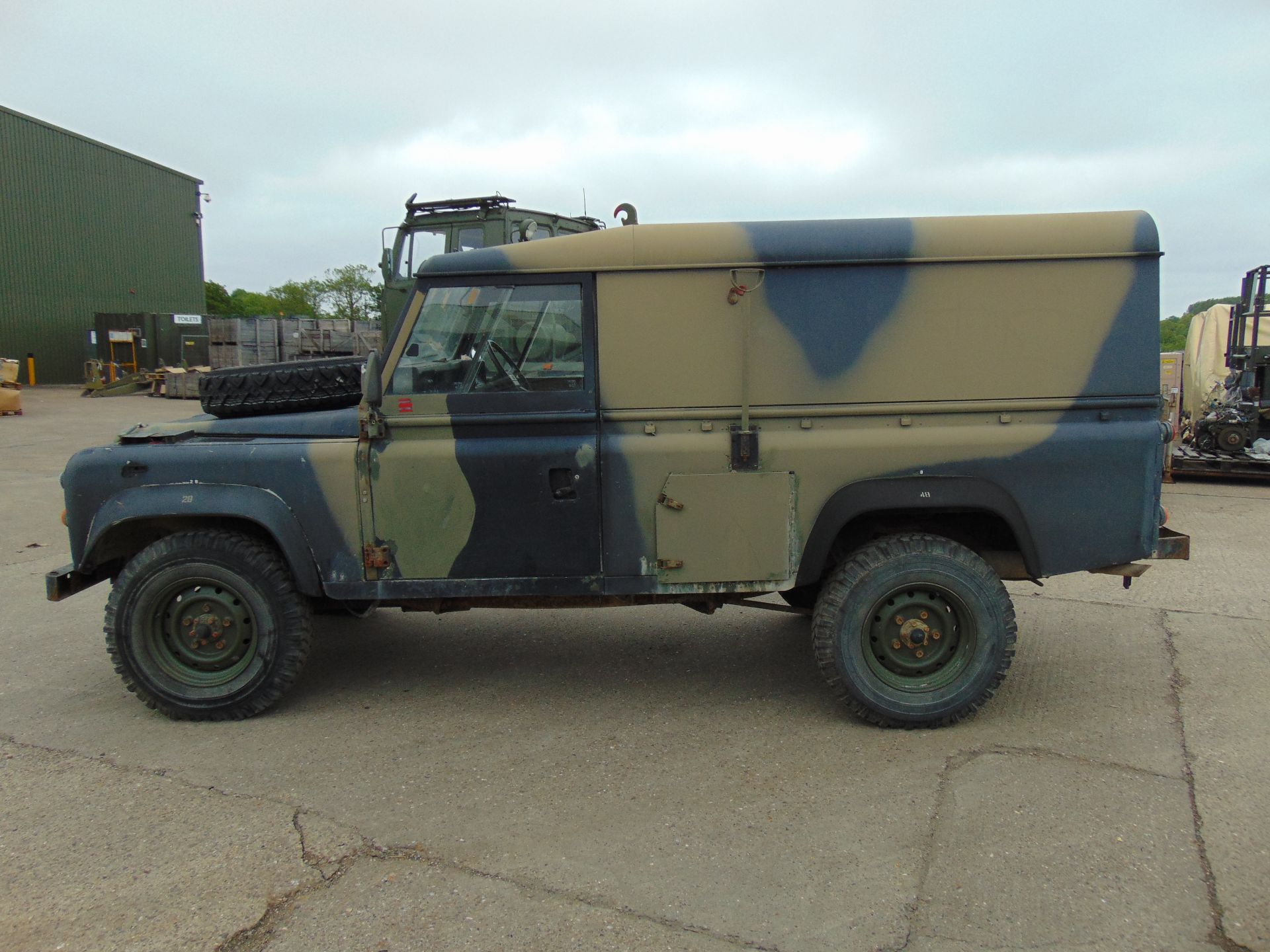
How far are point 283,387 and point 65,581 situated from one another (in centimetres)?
138

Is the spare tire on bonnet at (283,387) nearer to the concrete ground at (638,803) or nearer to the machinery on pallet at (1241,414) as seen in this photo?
the concrete ground at (638,803)

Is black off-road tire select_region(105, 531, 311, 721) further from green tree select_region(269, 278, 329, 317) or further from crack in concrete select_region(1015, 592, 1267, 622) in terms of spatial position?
green tree select_region(269, 278, 329, 317)

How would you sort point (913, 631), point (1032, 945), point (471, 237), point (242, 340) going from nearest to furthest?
point (1032, 945) < point (913, 631) < point (471, 237) < point (242, 340)

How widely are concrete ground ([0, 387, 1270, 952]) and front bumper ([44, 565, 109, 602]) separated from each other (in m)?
0.61

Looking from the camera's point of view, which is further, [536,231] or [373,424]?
[536,231]

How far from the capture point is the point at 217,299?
69500mm

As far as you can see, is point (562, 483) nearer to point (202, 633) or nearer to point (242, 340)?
point (202, 633)

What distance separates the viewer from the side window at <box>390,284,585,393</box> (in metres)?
4.06

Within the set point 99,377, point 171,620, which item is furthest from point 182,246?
point 171,620

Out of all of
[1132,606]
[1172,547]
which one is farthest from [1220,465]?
[1172,547]

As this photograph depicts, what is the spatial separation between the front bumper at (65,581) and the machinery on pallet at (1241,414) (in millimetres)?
12106

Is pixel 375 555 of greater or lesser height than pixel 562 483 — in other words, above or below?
below

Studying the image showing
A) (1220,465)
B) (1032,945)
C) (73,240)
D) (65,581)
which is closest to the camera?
(1032,945)

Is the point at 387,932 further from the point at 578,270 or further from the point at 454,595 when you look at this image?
the point at 578,270
